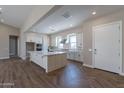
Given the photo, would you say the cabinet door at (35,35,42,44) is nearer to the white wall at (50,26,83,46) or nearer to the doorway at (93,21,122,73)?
the white wall at (50,26,83,46)

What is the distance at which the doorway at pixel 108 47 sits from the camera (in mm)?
4590

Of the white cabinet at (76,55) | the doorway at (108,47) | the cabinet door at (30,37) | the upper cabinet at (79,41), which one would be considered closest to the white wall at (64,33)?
the upper cabinet at (79,41)

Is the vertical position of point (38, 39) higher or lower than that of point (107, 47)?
higher

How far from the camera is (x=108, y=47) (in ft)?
16.5

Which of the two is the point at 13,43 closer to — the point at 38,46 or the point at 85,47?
the point at 38,46

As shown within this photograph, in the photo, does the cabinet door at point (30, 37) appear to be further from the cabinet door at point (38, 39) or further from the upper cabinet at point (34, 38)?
the cabinet door at point (38, 39)

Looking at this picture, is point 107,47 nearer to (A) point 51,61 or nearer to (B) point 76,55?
(A) point 51,61

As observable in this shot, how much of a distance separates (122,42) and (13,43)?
34.1ft

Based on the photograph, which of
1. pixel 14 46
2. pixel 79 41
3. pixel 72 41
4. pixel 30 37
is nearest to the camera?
pixel 79 41

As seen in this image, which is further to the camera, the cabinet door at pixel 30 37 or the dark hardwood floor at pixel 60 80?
the cabinet door at pixel 30 37

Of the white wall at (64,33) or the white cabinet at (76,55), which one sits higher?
the white wall at (64,33)

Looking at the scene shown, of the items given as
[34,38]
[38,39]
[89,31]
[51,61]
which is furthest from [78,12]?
[38,39]

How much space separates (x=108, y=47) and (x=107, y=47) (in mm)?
54
